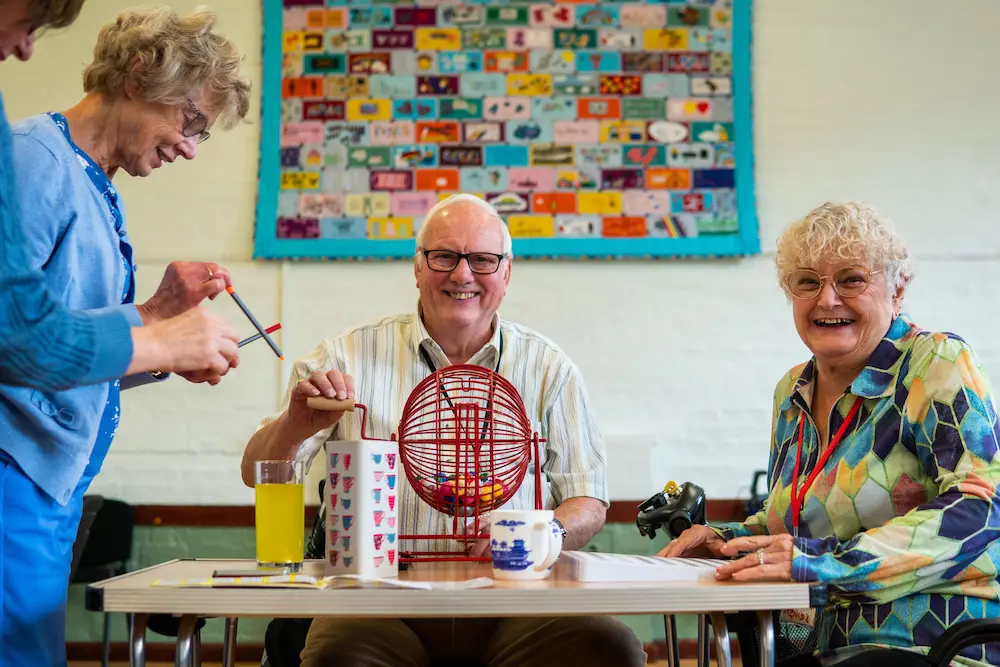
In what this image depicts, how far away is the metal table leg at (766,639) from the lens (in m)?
1.42

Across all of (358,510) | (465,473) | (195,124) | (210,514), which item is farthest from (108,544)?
(358,510)

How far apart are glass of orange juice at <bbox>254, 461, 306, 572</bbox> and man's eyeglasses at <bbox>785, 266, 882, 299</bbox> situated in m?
1.09

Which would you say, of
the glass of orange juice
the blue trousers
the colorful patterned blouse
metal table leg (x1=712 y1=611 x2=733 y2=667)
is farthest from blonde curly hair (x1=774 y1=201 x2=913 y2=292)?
the blue trousers

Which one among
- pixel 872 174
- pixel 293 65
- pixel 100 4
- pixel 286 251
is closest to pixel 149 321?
pixel 286 251

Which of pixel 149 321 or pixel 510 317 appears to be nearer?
pixel 149 321

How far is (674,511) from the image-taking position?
83.6 inches

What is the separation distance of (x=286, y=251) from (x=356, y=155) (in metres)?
0.51

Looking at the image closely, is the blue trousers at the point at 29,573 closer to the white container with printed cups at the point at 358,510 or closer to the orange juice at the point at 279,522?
the orange juice at the point at 279,522

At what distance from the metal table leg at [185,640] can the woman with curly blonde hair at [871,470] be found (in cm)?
79

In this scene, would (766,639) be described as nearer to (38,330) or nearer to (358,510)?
(358,510)

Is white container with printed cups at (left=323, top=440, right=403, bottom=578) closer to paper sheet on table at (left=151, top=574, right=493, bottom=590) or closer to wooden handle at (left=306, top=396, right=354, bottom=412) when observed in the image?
paper sheet on table at (left=151, top=574, right=493, bottom=590)

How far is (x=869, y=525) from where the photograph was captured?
1.82 m

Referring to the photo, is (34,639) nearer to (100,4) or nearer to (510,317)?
(510,317)

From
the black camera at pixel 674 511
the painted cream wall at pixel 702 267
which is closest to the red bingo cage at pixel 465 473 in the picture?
the black camera at pixel 674 511
